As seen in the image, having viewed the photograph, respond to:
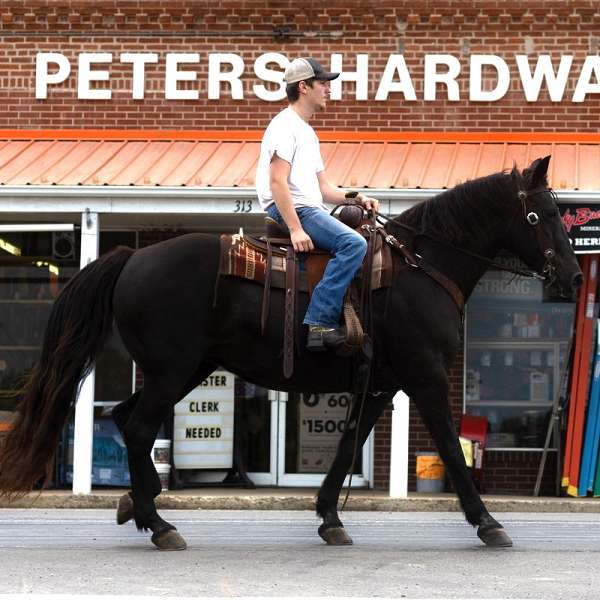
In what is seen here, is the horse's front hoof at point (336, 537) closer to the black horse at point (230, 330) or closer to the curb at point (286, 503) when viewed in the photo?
the black horse at point (230, 330)

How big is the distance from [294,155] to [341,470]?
198 centimetres

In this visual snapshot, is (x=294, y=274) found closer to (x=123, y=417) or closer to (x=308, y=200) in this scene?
(x=308, y=200)

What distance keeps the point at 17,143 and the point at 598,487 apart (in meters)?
7.53

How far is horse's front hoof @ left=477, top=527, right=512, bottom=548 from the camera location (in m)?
7.89

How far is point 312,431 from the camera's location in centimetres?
1564

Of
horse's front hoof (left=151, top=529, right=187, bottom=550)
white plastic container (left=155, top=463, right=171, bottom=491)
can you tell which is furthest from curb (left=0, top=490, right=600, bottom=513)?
horse's front hoof (left=151, top=529, right=187, bottom=550)

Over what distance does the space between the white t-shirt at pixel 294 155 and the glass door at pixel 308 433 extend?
756cm

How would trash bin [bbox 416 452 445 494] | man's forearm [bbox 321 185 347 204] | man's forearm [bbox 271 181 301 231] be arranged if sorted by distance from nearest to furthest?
Answer: man's forearm [bbox 271 181 301 231]
man's forearm [bbox 321 185 347 204]
trash bin [bbox 416 452 445 494]

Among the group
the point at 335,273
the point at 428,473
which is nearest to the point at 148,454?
the point at 335,273

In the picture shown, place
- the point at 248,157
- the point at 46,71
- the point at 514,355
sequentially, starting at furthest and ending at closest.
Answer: the point at 46,71, the point at 514,355, the point at 248,157

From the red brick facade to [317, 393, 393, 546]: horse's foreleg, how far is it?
279 inches

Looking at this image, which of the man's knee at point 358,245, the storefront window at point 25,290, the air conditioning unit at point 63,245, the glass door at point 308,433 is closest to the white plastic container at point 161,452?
the glass door at point 308,433

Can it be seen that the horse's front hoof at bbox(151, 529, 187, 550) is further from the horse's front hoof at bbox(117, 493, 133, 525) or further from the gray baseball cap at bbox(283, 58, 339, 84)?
the gray baseball cap at bbox(283, 58, 339, 84)

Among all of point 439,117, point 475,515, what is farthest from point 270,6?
point 475,515
